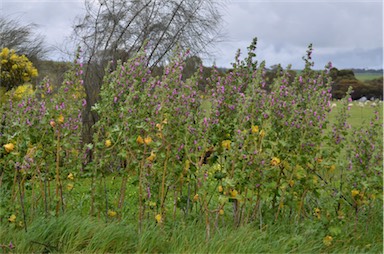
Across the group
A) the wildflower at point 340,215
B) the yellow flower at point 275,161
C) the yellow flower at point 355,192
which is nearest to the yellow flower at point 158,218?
the yellow flower at point 275,161

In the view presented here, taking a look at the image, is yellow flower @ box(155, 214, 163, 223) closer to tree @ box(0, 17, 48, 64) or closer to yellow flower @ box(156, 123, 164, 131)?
yellow flower @ box(156, 123, 164, 131)

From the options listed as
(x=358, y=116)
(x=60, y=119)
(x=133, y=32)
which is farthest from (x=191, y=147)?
(x=358, y=116)

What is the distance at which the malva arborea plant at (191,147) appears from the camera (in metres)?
4.29

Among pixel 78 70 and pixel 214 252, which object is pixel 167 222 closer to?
pixel 214 252

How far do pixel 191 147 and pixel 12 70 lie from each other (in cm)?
834

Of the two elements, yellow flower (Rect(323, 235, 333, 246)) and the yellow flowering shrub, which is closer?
yellow flower (Rect(323, 235, 333, 246))

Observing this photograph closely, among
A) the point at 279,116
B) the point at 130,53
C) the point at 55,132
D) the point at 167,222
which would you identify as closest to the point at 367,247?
the point at 279,116

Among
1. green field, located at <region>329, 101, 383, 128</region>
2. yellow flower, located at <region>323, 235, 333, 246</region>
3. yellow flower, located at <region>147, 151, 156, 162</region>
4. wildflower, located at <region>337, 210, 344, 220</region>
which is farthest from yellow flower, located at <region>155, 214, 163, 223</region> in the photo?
green field, located at <region>329, 101, 383, 128</region>

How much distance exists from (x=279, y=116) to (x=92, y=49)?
17.9ft

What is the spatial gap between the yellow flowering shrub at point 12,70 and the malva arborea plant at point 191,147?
6994 mm

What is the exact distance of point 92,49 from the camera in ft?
30.6

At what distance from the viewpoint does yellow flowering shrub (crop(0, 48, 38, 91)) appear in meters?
11.5

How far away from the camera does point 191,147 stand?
14.9ft

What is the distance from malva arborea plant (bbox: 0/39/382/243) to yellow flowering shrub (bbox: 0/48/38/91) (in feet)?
22.9
